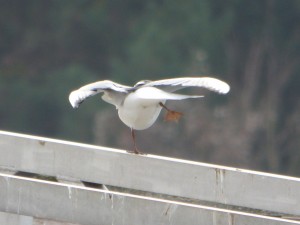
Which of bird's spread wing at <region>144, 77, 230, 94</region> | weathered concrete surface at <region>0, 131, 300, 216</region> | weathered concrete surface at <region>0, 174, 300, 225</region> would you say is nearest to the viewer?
weathered concrete surface at <region>0, 174, 300, 225</region>

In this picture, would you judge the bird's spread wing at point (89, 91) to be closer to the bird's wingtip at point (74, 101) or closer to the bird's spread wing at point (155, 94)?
the bird's wingtip at point (74, 101)

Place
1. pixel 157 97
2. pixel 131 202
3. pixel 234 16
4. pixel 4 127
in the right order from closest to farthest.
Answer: pixel 131 202, pixel 157 97, pixel 4 127, pixel 234 16

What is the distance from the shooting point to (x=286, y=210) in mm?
6477

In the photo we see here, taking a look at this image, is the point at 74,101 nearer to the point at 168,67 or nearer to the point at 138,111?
the point at 138,111

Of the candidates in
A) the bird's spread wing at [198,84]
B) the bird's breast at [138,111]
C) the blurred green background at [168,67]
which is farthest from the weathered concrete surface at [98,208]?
the blurred green background at [168,67]

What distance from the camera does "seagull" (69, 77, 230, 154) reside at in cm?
767

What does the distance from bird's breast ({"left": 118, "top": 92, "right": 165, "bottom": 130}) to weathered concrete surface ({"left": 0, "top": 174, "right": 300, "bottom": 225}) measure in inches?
71.4

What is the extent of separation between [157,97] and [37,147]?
1159mm

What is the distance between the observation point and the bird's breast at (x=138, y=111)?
25.8ft

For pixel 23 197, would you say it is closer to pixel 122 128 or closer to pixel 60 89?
pixel 122 128

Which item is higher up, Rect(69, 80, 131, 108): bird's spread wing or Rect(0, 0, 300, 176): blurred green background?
Rect(0, 0, 300, 176): blurred green background

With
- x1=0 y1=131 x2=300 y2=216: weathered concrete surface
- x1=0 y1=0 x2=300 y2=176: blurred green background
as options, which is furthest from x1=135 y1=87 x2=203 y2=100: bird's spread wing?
x1=0 y1=0 x2=300 y2=176: blurred green background

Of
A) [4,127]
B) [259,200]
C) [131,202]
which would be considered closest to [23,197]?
[131,202]

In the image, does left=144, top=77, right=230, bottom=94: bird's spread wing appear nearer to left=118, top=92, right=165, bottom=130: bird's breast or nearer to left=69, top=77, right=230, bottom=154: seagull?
left=69, top=77, right=230, bottom=154: seagull
